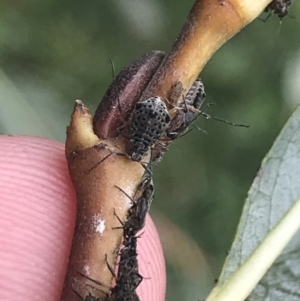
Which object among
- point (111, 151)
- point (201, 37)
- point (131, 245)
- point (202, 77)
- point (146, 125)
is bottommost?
point (131, 245)

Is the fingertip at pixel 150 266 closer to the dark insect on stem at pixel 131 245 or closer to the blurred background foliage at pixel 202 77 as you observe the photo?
the dark insect on stem at pixel 131 245

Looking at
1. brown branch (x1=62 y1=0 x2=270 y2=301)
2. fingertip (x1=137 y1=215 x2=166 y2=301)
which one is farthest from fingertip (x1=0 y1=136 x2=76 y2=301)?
brown branch (x1=62 y1=0 x2=270 y2=301)

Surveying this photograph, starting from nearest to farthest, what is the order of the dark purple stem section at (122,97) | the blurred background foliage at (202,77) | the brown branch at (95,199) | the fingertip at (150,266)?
1. the brown branch at (95,199)
2. the dark purple stem section at (122,97)
3. the fingertip at (150,266)
4. the blurred background foliage at (202,77)

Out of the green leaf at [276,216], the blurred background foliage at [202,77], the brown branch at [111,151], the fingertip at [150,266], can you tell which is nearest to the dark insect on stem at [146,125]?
the brown branch at [111,151]

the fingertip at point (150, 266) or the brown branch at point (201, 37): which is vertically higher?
the brown branch at point (201, 37)

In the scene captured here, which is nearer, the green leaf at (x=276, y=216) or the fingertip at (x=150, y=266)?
the green leaf at (x=276, y=216)

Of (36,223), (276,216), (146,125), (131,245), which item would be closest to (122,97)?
(146,125)

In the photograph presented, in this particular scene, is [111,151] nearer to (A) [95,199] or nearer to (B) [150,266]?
(A) [95,199]
